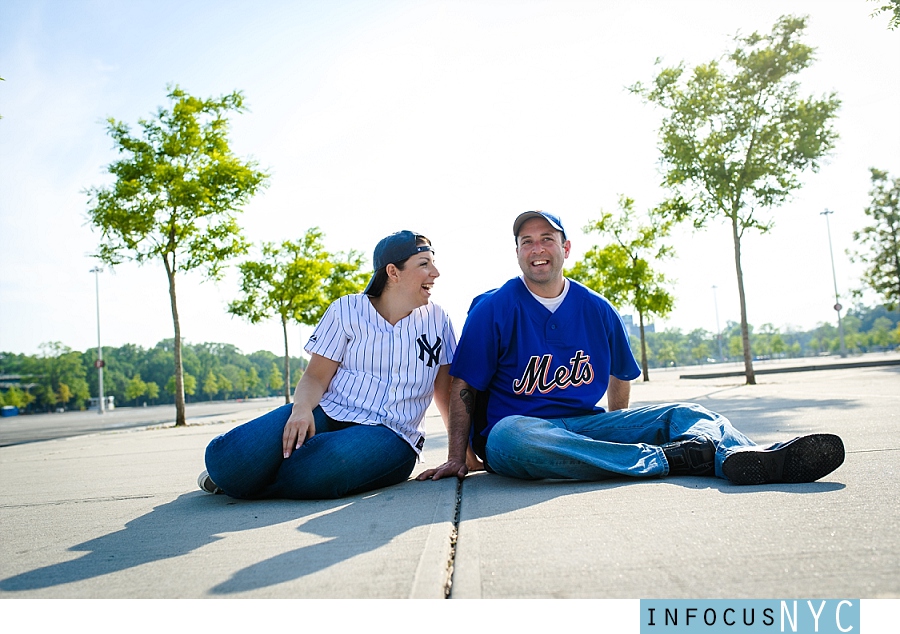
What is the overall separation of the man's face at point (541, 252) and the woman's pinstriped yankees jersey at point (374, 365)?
69cm

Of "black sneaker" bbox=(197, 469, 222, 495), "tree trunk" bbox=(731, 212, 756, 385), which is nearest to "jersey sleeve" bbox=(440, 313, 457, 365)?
"black sneaker" bbox=(197, 469, 222, 495)

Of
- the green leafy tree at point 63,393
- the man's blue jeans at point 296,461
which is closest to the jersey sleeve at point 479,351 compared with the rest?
the man's blue jeans at point 296,461

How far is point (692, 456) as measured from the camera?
3.16 metres

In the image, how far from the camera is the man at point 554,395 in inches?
126

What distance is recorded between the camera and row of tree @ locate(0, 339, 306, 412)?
281 ft

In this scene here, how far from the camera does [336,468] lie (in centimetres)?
323

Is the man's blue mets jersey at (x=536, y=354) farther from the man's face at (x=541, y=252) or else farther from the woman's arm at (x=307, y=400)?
the woman's arm at (x=307, y=400)

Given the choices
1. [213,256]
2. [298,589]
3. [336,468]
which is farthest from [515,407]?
[213,256]

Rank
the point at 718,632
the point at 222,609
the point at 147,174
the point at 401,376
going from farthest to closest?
1. the point at 147,174
2. the point at 401,376
3. the point at 222,609
4. the point at 718,632

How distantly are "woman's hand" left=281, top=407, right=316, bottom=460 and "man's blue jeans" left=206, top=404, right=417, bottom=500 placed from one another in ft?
0.13

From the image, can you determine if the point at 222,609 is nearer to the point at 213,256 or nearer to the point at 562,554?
the point at 562,554

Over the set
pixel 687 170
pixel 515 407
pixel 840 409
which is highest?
pixel 687 170

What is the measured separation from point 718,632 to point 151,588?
1.48 m

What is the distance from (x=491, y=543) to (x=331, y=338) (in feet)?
5.88
